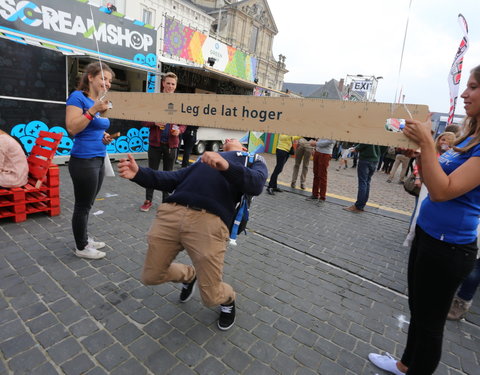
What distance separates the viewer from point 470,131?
1.56 m

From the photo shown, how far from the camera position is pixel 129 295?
2.72m

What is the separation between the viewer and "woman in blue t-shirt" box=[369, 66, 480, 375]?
134 cm

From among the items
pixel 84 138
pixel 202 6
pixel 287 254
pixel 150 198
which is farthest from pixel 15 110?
pixel 202 6

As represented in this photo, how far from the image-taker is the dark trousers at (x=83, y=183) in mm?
2834

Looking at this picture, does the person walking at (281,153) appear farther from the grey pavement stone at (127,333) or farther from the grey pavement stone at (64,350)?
the grey pavement stone at (64,350)

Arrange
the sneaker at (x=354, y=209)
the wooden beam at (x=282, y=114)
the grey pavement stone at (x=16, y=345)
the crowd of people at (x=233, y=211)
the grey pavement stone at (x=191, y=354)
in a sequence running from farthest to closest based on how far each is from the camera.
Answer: the sneaker at (x=354, y=209) < the grey pavement stone at (x=191, y=354) < the grey pavement stone at (x=16, y=345) < the wooden beam at (x=282, y=114) < the crowd of people at (x=233, y=211)

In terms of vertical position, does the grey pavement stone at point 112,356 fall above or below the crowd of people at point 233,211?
below

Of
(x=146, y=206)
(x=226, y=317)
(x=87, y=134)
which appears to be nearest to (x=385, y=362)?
(x=226, y=317)

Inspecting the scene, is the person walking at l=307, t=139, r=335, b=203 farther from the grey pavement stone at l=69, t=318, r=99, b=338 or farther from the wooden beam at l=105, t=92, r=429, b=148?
the grey pavement stone at l=69, t=318, r=99, b=338

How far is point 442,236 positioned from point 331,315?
5.30 ft

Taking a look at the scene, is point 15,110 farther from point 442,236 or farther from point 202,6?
point 202,6


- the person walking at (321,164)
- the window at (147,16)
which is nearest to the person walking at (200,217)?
the person walking at (321,164)

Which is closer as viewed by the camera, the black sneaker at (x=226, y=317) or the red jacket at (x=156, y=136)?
the black sneaker at (x=226, y=317)

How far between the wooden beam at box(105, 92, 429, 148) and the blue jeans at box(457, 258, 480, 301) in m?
2.26
